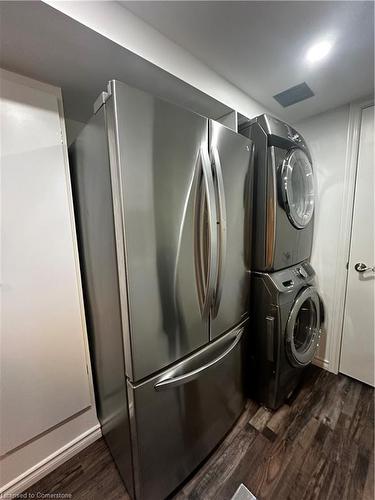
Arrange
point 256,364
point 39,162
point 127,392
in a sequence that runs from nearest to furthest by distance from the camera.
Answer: point 127,392
point 39,162
point 256,364

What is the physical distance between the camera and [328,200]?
6.09 feet

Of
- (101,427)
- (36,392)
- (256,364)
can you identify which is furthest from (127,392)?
(256,364)

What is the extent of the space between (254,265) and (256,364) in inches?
28.6

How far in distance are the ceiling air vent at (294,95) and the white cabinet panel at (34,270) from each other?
4.73 ft

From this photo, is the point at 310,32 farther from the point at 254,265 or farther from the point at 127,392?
the point at 127,392

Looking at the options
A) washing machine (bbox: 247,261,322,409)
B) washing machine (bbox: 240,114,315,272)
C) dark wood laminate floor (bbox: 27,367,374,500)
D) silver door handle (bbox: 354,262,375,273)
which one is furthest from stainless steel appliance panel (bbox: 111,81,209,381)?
silver door handle (bbox: 354,262,375,273)

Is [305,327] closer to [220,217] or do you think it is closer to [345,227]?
[345,227]

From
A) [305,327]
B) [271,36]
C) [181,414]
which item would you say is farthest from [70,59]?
[305,327]

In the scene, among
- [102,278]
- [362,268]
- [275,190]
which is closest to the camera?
[102,278]

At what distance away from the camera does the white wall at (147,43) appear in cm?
77

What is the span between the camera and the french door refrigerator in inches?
31.7

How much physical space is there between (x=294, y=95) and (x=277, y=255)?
113 cm

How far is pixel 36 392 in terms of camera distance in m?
1.14

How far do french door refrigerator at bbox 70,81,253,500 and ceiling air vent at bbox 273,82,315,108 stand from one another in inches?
22.1
